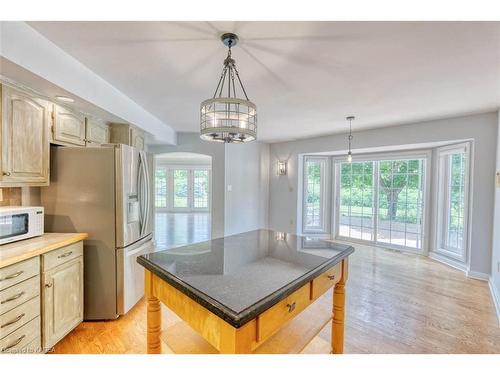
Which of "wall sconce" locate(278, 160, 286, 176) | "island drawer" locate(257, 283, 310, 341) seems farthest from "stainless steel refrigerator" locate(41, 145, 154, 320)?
"wall sconce" locate(278, 160, 286, 176)

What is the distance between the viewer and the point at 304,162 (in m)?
5.59

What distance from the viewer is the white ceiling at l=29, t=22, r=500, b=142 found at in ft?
5.01

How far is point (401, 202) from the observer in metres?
4.55

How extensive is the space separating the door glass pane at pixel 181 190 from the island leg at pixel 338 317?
8874 millimetres

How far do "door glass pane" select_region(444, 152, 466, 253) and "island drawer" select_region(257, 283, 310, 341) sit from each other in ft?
12.4

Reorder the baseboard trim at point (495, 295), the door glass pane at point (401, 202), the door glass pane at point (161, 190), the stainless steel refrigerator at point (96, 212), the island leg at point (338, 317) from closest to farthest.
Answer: the island leg at point (338, 317) → the stainless steel refrigerator at point (96, 212) → the baseboard trim at point (495, 295) → the door glass pane at point (401, 202) → the door glass pane at point (161, 190)

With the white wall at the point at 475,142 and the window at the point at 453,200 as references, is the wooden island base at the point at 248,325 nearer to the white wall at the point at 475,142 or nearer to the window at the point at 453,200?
the white wall at the point at 475,142

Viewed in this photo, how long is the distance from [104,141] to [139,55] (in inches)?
61.2

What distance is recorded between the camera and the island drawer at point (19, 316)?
146 cm

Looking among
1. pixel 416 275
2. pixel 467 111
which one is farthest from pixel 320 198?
pixel 467 111

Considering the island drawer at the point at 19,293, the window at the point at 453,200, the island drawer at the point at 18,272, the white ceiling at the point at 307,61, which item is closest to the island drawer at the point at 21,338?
the island drawer at the point at 19,293

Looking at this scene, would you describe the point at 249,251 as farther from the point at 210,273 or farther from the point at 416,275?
the point at 416,275
